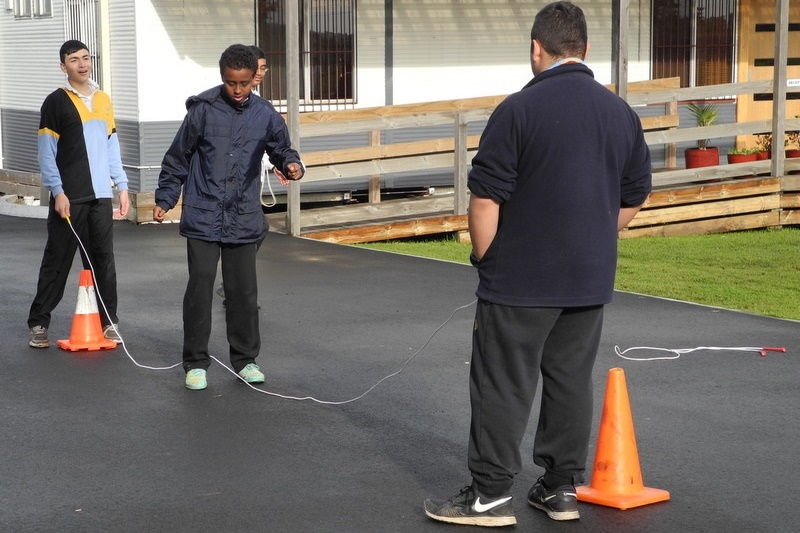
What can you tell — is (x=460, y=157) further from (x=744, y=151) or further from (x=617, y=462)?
(x=617, y=462)

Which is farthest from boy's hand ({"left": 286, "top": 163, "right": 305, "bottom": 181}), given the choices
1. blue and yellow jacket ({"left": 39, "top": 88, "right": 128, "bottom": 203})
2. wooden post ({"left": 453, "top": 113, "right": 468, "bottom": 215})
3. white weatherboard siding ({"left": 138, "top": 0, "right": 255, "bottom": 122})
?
white weatherboard siding ({"left": 138, "top": 0, "right": 255, "bottom": 122})

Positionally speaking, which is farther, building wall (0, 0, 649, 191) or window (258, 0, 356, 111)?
window (258, 0, 356, 111)

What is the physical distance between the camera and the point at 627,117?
5121 mm

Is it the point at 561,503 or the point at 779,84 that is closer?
the point at 561,503

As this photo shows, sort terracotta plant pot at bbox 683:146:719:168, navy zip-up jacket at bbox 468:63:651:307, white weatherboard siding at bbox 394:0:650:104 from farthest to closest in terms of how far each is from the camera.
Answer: white weatherboard siding at bbox 394:0:650:104 < terracotta plant pot at bbox 683:146:719:168 < navy zip-up jacket at bbox 468:63:651:307

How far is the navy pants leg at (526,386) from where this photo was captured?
5.10m

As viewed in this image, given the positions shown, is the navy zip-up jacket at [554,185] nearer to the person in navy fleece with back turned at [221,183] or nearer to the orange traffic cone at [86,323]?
the person in navy fleece with back turned at [221,183]

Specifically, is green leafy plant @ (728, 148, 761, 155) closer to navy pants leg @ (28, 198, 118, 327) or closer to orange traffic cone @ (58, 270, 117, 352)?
navy pants leg @ (28, 198, 118, 327)

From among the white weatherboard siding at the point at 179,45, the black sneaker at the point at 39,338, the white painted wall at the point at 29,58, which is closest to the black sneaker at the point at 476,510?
the black sneaker at the point at 39,338

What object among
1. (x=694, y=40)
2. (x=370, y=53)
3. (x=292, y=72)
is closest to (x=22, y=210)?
(x=292, y=72)

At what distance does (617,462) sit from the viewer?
18.1 ft

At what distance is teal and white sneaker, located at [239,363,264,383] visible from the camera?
25.5ft

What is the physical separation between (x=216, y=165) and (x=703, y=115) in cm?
1401

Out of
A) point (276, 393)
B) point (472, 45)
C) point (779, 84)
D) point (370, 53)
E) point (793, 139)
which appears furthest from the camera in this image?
point (793, 139)
